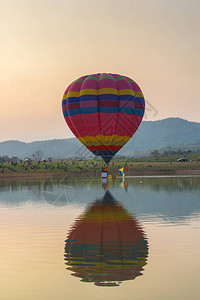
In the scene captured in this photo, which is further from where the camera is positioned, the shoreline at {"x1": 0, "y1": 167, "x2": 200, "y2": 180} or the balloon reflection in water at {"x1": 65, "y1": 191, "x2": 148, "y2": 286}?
the shoreline at {"x1": 0, "y1": 167, "x2": 200, "y2": 180}

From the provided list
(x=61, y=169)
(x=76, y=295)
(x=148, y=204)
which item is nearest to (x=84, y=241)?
(x=76, y=295)

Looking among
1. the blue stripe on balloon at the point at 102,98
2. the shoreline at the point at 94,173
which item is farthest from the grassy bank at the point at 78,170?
the blue stripe on balloon at the point at 102,98

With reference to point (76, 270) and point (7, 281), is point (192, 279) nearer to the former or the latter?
point (76, 270)

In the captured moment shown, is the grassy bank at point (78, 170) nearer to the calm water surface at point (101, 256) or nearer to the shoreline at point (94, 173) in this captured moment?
the shoreline at point (94, 173)

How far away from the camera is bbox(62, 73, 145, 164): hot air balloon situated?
238 ft

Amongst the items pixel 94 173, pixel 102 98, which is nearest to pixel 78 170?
pixel 94 173

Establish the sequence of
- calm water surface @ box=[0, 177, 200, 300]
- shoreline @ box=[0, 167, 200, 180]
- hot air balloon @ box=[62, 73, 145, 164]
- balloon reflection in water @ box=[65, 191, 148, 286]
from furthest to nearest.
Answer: shoreline @ box=[0, 167, 200, 180] → hot air balloon @ box=[62, 73, 145, 164] → balloon reflection in water @ box=[65, 191, 148, 286] → calm water surface @ box=[0, 177, 200, 300]

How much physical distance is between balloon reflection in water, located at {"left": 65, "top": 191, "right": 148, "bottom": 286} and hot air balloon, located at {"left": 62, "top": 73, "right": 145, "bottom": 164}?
4156 cm

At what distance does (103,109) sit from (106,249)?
5391cm

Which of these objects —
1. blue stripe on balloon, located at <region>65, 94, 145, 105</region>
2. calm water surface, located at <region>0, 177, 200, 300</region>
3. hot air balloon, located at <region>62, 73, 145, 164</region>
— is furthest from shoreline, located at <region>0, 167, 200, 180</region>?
calm water surface, located at <region>0, 177, 200, 300</region>

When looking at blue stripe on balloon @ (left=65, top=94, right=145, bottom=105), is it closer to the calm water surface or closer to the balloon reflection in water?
the calm water surface

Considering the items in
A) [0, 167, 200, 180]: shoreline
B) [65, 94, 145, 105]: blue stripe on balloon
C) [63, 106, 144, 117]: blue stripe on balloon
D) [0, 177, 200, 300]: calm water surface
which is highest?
[65, 94, 145, 105]: blue stripe on balloon

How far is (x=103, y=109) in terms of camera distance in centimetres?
7275

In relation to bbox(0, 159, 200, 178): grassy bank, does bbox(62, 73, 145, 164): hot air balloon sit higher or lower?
higher
